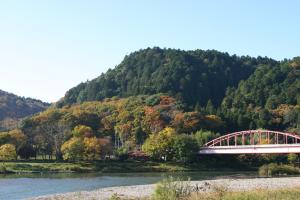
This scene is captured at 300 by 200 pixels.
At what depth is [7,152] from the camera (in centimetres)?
9112

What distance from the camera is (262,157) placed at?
10219 cm

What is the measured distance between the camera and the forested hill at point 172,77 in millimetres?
163500

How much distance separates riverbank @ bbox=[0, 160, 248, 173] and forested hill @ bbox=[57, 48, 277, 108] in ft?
183

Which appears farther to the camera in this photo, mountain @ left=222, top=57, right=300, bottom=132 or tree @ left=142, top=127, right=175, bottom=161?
mountain @ left=222, top=57, right=300, bottom=132

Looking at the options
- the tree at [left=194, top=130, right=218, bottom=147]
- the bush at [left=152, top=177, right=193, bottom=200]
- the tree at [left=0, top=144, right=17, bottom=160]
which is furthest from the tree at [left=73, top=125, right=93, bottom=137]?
the bush at [left=152, top=177, right=193, bottom=200]

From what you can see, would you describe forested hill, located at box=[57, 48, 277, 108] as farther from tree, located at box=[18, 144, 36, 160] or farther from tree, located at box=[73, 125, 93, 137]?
tree, located at box=[18, 144, 36, 160]

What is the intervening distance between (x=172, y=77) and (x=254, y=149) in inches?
2972

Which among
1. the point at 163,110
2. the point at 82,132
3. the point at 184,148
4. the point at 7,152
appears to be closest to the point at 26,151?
the point at 7,152

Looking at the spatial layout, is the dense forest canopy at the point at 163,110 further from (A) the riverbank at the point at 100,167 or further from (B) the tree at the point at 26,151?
(A) the riverbank at the point at 100,167

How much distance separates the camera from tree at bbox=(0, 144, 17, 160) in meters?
90.8

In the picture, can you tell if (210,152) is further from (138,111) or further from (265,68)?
(265,68)

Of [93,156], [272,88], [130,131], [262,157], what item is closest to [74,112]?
[130,131]

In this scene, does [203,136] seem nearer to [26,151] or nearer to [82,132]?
[82,132]

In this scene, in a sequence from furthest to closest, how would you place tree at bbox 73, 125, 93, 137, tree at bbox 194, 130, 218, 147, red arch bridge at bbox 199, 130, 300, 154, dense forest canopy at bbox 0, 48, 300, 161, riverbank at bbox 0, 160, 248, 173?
tree at bbox 194, 130, 218, 147 < tree at bbox 73, 125, 93, 137 < dense forest canopy at bbox 0, 48, 300, 161 < red arch bridge at bbox 199, 130, 300, 154 < riverbank at bbox 0, 160, 248, 173
